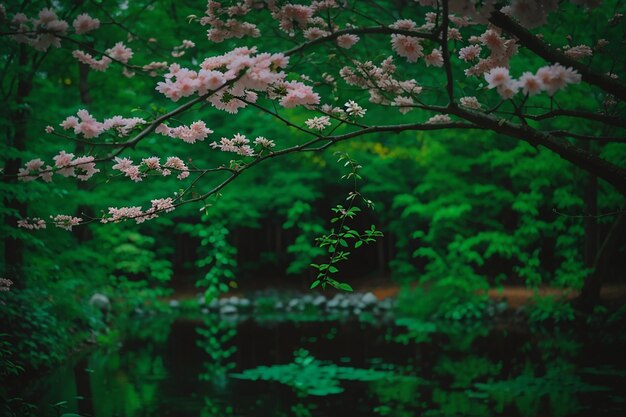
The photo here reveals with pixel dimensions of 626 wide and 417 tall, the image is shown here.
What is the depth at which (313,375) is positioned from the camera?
6305 millimetres

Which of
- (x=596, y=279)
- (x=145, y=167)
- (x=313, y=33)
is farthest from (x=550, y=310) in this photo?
(x=145, y=167)

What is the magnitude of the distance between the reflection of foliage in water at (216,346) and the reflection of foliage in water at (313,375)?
32cm

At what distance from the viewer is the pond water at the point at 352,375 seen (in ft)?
16.5

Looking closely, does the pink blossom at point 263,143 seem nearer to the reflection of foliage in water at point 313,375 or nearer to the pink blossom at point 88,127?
the pink blossom at point 88,127

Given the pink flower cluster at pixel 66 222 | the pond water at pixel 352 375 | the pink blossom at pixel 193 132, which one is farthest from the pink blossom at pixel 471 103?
the pond water at pixel 352 375

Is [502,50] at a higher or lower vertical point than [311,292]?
higher

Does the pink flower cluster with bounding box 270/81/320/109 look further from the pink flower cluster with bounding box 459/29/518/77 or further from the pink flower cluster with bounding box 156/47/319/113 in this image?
the pink flower cluster with bounding box 459/29/518/77

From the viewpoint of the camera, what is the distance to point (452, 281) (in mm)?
10375

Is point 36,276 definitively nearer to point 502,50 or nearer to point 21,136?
point 21,136

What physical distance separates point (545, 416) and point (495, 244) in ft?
19.1

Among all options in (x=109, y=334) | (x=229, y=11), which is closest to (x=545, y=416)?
(x=229, y=11)

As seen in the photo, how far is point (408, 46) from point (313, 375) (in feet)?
14.4

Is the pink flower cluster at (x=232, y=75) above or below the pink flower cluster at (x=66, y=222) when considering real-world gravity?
above

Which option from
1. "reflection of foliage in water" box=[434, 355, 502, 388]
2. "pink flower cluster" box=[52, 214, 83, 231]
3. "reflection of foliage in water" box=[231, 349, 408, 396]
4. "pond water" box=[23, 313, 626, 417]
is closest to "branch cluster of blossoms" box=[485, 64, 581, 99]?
"pink flower cluster" box=[52, 214, 83, 231]
